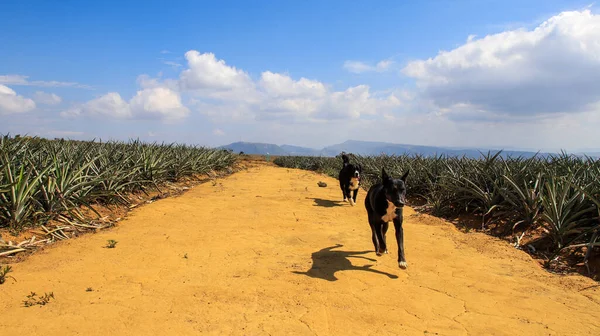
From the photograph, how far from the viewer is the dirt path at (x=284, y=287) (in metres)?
2.86

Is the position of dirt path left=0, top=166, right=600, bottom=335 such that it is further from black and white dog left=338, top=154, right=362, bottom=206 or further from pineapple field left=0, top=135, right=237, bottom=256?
black and white dog left=338, top=154, right=362, bottom=206

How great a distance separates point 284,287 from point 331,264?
0.95 metres

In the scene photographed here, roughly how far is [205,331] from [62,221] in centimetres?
410

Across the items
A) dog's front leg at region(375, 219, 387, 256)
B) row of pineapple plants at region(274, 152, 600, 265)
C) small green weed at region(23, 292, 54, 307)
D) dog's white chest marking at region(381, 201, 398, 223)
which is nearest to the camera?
small green weed at region(23, 292, 54, 307)

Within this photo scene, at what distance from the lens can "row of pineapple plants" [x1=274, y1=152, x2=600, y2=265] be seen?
199 inches

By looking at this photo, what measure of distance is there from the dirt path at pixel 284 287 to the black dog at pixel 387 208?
301 millimetres

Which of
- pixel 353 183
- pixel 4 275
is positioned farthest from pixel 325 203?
pixel 4 275

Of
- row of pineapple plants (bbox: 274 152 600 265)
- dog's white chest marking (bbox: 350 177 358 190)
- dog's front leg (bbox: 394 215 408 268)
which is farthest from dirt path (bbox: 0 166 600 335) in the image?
dog's white chest marking (bbox: 350 177 358 190)

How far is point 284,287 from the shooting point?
11.8ft

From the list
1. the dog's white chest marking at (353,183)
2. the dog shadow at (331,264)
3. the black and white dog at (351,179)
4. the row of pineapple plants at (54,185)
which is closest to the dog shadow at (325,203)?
the black and white dog at (351,179)

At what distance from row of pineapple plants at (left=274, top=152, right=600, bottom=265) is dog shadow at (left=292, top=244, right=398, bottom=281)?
261cm

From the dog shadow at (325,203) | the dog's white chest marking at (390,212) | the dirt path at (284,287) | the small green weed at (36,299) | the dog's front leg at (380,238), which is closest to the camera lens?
the dirt path at (284,287)

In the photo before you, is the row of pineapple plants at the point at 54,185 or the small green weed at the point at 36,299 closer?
the small green weed at the point at 36,299

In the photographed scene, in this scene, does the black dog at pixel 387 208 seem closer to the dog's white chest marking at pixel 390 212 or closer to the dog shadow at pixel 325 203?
the dog's white chest marking at pixel 390 212
